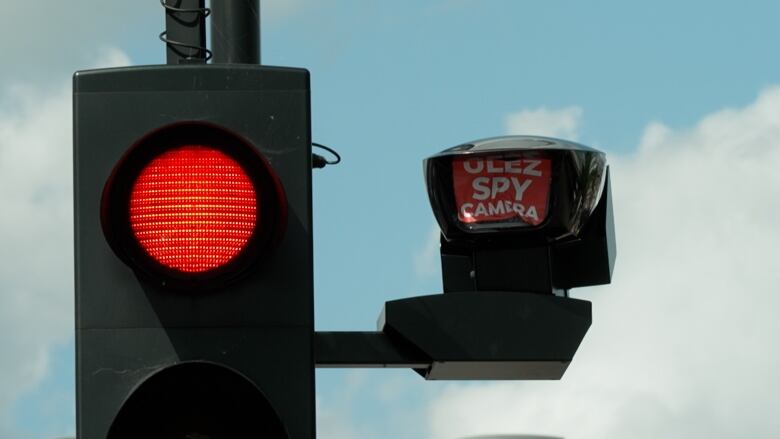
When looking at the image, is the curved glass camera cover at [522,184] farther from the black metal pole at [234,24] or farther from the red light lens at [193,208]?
the red light lens at [193,208]

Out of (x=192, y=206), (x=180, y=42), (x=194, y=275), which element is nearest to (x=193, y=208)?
(x=192, y=206)

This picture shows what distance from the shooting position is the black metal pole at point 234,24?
438 centimetres

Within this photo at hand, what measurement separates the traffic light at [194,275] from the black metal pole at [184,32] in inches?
27.6

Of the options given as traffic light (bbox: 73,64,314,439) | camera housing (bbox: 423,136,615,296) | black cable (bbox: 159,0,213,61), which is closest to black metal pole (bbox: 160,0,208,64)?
black cable (bbox: 159,0,213,61)

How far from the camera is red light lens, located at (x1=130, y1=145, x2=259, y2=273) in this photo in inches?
132

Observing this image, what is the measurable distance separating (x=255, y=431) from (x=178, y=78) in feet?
2.17

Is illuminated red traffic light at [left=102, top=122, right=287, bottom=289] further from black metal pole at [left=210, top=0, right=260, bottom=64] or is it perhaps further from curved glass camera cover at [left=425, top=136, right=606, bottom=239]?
black metal pole at [left=210, top=0, right=260, bottom=64]

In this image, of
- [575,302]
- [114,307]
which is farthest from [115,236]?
[575,302]

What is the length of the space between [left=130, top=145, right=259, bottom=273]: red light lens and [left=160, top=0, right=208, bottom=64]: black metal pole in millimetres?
783

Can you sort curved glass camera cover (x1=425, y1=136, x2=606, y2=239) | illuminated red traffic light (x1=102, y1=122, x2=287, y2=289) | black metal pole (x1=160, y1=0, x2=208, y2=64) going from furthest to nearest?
black metal pole (x1=160, y1=0, x2=208, y2=64) < curved glass camera cover (x1=425, y1=136, x2=606, y2=239) < illuminated red traffic light (x1=102, y1=122, x2=287, y2=289)

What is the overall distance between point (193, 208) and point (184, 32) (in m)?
0.86

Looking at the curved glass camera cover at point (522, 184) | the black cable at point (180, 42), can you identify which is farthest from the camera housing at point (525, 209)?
the black cable at point (180, 42)

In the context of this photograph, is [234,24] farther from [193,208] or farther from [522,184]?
[193,208]

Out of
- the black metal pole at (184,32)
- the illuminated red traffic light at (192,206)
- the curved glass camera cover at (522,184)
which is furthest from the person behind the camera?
the black metal pole at (184,32)
